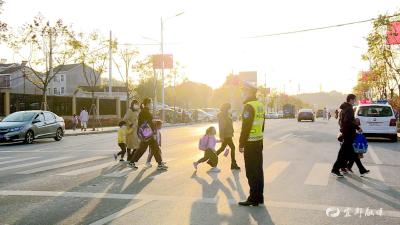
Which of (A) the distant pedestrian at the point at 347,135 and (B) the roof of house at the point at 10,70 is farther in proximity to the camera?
(B) the roof of house at the point at 10,70

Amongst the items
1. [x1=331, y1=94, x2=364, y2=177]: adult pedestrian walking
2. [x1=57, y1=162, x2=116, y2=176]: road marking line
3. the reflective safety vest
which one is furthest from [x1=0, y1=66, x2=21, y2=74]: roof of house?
the reflective safety vest

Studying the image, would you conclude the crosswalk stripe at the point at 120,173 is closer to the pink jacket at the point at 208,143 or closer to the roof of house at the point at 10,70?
the pink jacket at the point at 208,143

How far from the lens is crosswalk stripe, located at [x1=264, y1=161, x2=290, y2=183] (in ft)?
32.1

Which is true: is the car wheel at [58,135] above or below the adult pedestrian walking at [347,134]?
below

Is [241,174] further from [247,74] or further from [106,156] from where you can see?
[247,74]

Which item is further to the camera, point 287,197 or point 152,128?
point 152,128

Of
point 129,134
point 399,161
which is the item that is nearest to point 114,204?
point 129,134

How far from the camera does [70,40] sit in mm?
38031

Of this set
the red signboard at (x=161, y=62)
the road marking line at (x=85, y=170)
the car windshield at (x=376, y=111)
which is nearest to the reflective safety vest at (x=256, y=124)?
the road marking line at (x=85, y=170)

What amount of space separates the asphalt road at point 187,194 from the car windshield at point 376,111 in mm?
9076

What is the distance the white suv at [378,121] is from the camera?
2098cm

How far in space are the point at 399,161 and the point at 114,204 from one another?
353 inches

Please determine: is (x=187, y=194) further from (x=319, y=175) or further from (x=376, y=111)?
(x=376, y=111)

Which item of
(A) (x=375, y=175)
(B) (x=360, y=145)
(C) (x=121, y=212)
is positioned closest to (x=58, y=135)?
(B) (x=360, y=145)
